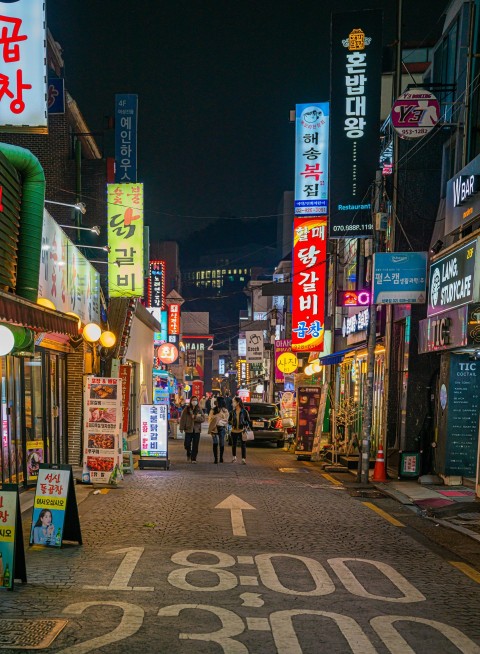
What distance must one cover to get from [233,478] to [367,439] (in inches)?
132

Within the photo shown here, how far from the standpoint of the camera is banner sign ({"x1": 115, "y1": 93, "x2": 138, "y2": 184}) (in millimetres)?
24047

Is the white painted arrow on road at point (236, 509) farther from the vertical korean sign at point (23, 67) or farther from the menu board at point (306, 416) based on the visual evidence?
the menu board at point (306, 416)

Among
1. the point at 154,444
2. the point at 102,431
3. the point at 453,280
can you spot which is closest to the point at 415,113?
the point at 453,280

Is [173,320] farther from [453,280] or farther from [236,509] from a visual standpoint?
[236,509]

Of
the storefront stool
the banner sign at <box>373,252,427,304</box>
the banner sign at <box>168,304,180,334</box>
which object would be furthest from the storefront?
the banner sign at <box>168,304,180,334</box>

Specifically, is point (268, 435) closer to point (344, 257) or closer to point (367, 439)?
point (344, 257)

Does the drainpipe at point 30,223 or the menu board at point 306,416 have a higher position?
the drainpipe at point 30,223

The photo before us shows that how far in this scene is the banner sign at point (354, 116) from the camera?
58.9 ft

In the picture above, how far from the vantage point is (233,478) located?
52.3ft

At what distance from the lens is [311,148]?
75.7ft

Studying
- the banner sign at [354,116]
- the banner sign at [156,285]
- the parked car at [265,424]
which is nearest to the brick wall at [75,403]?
the banner sign at [354,116]

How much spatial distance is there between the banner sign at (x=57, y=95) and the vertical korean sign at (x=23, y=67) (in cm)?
1299

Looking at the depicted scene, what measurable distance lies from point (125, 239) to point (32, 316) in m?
10.7

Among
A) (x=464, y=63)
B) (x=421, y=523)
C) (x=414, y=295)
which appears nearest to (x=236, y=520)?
(x=421, y=523)
